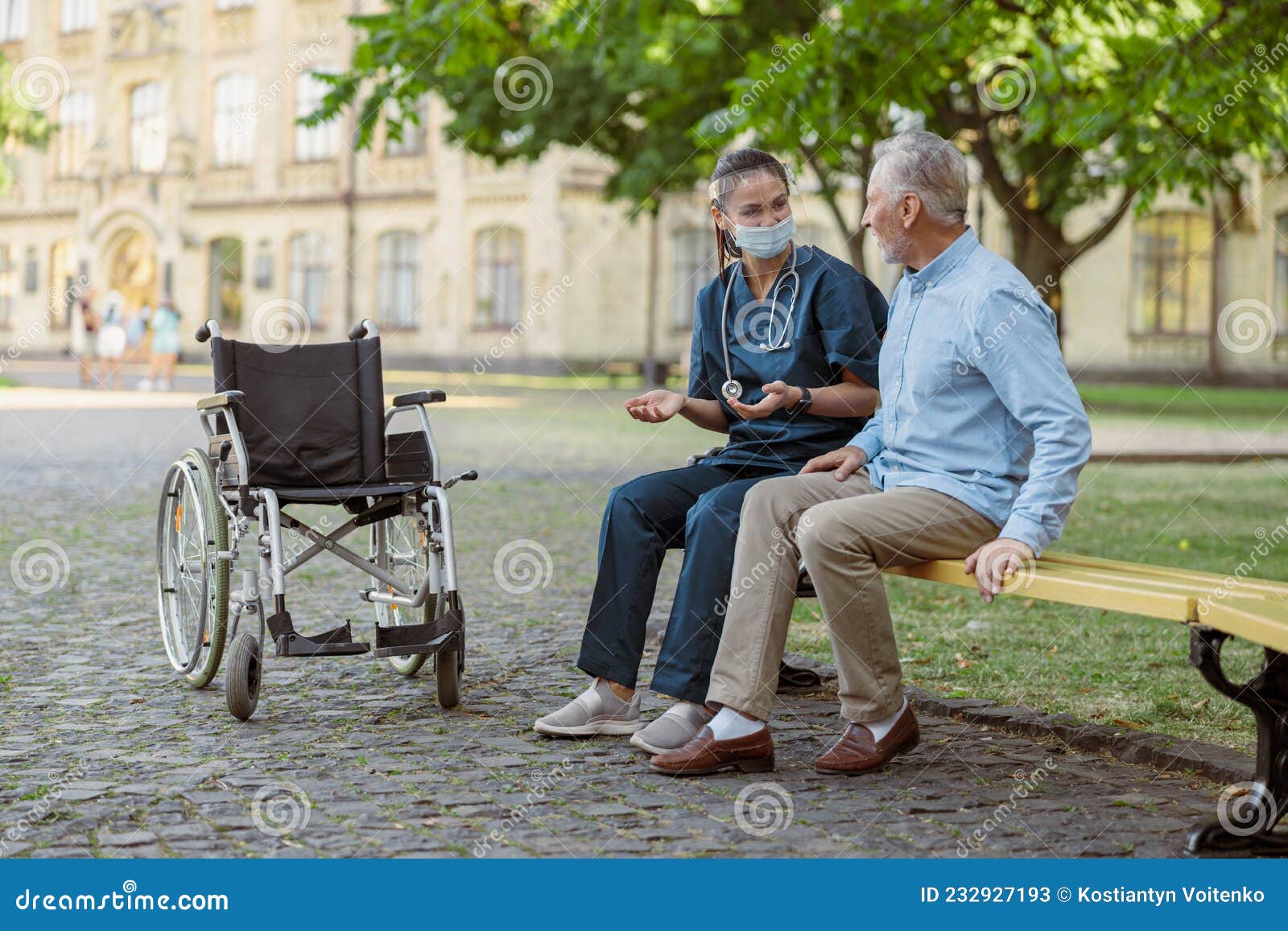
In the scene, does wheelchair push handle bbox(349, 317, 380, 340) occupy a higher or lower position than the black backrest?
higher

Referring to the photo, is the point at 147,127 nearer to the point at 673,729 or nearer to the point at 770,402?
the point at 770,402

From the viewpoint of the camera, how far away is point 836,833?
12.7 feet

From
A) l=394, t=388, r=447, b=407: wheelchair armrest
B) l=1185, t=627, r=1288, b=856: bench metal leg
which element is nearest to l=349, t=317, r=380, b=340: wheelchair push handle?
l=394, t=388, r=447, b=407: wheelchair armrest

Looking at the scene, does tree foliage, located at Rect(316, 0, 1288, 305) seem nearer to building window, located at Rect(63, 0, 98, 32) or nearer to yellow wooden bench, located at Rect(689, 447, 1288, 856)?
yellow wooden bench, located at Rect(689, 447, 1288, 856)

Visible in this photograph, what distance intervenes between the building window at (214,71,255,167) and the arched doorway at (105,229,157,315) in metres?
3.38

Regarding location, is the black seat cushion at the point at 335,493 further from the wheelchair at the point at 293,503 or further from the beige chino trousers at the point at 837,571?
the beige chino trousers at the point at 837,571

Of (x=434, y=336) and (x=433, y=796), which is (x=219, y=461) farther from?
(x=434, y=336)

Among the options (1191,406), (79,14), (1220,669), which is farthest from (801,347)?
(79,14)

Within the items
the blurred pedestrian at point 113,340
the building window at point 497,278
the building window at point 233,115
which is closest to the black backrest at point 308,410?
the blurred pedestrian at point 113,340

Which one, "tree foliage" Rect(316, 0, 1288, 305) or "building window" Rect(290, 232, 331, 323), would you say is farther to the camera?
"building window" Rect(290, 232, 331, 323)

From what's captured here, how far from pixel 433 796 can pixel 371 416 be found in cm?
183

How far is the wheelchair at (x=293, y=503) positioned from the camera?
513 centimetres

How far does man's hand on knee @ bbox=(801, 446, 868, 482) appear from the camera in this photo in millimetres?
4715

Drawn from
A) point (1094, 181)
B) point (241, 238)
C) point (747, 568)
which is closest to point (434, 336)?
point (241, 238)
